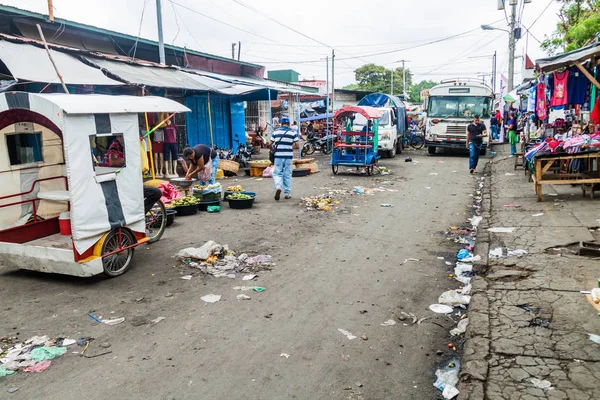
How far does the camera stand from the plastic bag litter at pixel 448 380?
3.54 meters

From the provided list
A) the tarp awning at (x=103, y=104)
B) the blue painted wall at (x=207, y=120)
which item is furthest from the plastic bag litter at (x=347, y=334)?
the blue painted wall at (x=207, y=120)

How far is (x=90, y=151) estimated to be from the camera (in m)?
5.48

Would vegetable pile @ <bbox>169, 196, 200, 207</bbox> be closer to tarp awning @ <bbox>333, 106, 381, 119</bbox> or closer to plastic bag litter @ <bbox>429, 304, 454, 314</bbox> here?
plastic bag litter @ <bbox>429, 304, 454, 314</bbox>

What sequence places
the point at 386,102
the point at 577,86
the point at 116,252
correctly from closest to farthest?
the point at 116,252, the point at 577,86, the point at 386,102

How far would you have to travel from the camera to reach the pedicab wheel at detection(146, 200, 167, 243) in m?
7.77

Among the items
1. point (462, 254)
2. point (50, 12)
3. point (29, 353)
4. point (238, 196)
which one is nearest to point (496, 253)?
point (462, 254)

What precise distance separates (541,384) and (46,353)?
386cm

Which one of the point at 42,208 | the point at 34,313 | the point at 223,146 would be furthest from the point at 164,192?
the point at 223,146

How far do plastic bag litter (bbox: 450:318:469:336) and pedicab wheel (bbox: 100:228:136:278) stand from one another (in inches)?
153

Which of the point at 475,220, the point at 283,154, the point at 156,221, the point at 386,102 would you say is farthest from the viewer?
the point at 386,102

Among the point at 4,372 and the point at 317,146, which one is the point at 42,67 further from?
the point at 317,146

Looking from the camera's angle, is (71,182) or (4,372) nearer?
(4,372)

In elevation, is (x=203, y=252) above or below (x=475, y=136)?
below

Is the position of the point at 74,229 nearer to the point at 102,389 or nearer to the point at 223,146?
the point at 102,389
